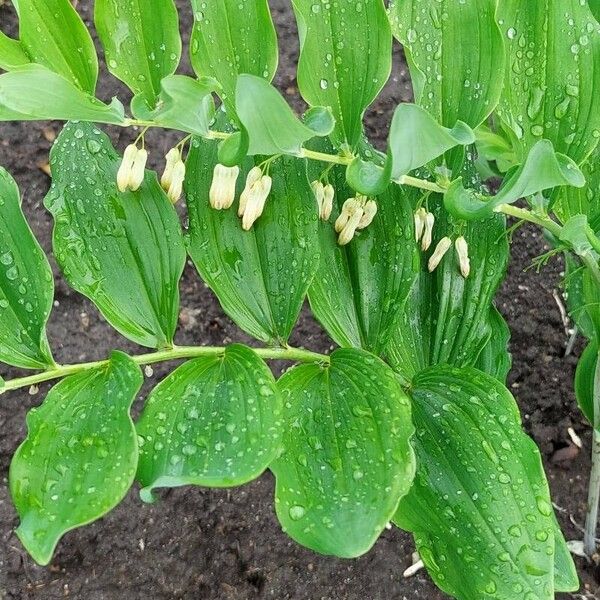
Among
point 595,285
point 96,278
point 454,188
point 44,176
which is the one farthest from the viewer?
point 44,176

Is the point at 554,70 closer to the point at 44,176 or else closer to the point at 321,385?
the point at 321,385

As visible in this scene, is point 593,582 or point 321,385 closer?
point 321,385

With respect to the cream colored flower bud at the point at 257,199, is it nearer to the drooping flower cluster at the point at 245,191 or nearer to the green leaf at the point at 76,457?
the drooping flower cluster at the point at 245,191

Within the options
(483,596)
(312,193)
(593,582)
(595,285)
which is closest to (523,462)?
(483,596)

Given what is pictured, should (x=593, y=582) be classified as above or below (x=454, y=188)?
below

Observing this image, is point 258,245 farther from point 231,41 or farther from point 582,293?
point 582,293

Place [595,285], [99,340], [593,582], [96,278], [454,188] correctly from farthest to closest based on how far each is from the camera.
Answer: [99,340] → [593,582] → [595,285] → [96,278] → [454,188]

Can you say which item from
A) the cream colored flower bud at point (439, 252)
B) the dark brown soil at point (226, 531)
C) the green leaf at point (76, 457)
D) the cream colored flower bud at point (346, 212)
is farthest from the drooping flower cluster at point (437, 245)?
the dark brown soil at point (226, 531)

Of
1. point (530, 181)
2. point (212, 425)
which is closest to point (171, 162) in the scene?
point (212, 425)
